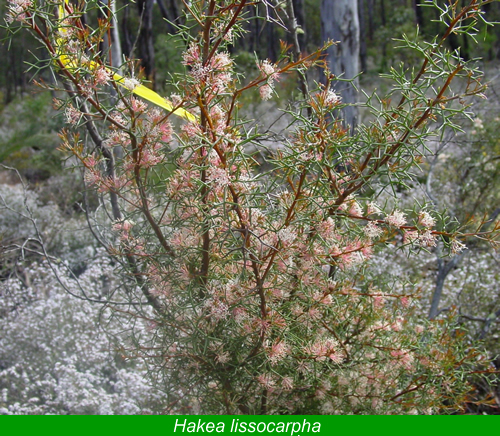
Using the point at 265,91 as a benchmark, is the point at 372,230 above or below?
below

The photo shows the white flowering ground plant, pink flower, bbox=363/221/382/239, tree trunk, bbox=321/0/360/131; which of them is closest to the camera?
the white flowering ground plant

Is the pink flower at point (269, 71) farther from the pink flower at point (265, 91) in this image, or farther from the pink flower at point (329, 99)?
the pink flower at point (329, 99)

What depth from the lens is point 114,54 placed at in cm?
359

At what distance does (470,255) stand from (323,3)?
7.83 feet

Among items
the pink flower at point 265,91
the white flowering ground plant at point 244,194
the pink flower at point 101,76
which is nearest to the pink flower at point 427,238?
the white flowering ground plant at point 244,194

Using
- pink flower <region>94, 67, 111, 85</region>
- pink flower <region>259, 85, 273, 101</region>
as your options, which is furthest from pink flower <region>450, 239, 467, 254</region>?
pink flower <region>94, 67, 111, 85</region>

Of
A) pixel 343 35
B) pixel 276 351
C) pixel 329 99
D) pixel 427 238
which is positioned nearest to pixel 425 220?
pixel 427 238

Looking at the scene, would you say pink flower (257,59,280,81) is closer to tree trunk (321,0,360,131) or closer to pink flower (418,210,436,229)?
pink flower (418,210,436,229)

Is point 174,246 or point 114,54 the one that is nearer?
point 174,246

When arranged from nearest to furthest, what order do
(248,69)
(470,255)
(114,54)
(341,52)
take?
(341,52)
(114,54)
(470,255)
(248,69)

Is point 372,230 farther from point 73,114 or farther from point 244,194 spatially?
point 73,114

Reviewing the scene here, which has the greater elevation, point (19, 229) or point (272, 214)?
point (272, 214)

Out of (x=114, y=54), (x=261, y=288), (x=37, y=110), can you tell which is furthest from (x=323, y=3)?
(x=37, y=110)

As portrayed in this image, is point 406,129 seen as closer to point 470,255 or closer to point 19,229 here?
point 470,255
